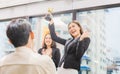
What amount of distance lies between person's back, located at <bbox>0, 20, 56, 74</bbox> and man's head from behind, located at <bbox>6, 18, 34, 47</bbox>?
4cm

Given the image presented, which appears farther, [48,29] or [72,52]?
[48,29]

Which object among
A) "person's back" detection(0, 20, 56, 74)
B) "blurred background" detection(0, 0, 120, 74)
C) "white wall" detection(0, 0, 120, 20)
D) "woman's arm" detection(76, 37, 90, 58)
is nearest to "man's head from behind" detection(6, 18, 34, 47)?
"person's back" detection(0, 20, 56, 74)

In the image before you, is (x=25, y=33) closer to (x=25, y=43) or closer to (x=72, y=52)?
(x=25, y=43)

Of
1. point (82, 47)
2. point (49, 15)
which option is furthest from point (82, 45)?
point (49, 15)

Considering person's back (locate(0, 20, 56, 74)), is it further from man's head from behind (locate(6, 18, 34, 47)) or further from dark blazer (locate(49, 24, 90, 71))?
dark blazer (locate(49, 24, 90, 71))

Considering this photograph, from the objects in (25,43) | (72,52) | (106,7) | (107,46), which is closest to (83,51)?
(72,52)

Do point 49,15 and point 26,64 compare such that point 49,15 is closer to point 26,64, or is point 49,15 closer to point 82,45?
point 82,45

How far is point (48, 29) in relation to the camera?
318 centimetres

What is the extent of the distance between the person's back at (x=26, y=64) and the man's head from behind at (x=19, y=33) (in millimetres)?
42

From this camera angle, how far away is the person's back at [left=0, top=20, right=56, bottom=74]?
1.25m

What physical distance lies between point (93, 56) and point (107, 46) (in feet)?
0.72

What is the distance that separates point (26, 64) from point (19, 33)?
187 mm

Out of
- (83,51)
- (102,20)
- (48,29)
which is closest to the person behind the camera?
(83,51)

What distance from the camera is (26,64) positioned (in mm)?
1261
